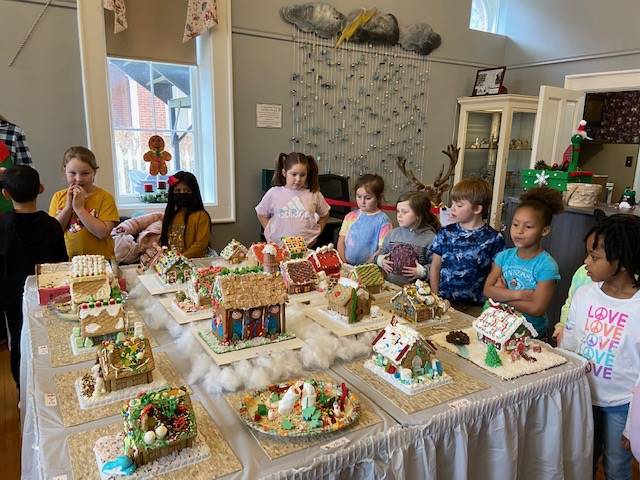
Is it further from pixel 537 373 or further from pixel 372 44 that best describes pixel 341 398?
pixel 372 44

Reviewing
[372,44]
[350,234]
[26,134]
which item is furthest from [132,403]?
[372,44]

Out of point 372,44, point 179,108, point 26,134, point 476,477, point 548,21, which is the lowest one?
point 476,477

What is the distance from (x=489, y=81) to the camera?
523 centimetres

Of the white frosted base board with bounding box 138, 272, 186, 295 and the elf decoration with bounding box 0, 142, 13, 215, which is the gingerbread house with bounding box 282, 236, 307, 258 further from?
the elf decoration with bounding box 0, 142, 13, 215

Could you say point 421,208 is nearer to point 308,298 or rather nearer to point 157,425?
point 308,298

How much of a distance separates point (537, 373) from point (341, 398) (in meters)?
0.61

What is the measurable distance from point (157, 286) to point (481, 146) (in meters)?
4.54

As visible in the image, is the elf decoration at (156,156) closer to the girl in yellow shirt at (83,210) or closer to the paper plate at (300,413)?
the girl in yellow shirt at (83,210)

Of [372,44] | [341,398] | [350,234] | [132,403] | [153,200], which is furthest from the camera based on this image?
[372,44]

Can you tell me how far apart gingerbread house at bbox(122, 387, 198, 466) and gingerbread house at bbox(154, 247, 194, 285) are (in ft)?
3.34

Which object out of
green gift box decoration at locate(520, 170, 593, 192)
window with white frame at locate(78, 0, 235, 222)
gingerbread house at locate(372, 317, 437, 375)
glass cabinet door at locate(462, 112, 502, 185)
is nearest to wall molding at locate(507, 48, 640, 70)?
glass cabinet door at locate(462, 112, 502, 185)

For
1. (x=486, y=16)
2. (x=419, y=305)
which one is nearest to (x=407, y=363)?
(x=419, y=305)

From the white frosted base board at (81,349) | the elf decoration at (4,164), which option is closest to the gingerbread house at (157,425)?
the white frosted base board at (81,349)

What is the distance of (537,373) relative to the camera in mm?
1307
